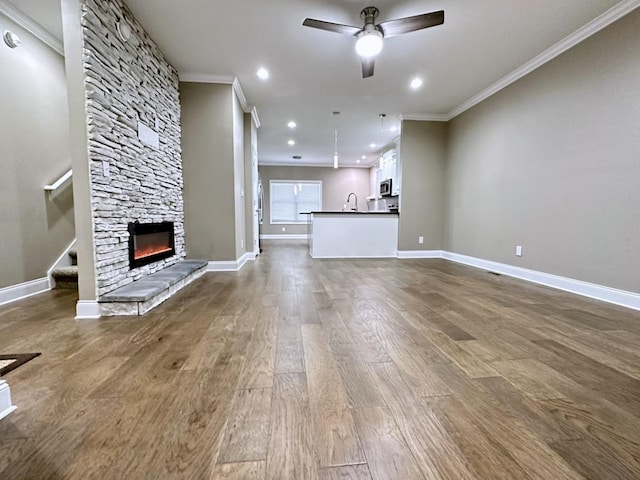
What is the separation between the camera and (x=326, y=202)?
998cm

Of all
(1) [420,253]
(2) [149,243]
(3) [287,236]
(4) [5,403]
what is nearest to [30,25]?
(2) [149,243]

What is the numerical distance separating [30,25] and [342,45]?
122 inches

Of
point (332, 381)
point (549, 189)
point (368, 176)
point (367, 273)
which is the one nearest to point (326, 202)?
point (368, 176)

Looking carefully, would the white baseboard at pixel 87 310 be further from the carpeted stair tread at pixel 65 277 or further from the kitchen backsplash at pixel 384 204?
the kitchen backsplash at pixel 384 204

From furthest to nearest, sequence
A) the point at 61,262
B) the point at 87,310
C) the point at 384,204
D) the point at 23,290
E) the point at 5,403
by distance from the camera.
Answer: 1. the point at 384,204
2. the point at 61,262
3. the point at 23,290
4. the point at 87,310
5. the point at 5,403

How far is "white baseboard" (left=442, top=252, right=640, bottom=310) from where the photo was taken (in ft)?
8.00

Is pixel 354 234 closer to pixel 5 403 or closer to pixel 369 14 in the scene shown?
pixel 369 14

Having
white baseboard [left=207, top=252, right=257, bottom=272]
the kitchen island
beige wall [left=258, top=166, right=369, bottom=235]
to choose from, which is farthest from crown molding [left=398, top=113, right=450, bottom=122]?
beige wall [left=258, top=166, right=369, bottom=235]

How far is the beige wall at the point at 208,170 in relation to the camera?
149 inches

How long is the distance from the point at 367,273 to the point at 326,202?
640 centimetres

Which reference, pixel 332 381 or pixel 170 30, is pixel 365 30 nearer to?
pixel 170 30

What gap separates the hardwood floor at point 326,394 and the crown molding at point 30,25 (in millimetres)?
2681

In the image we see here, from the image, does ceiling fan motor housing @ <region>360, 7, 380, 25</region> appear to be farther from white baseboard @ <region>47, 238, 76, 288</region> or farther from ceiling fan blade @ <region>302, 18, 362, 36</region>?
white baseboard @ <region>47, 238, 76, 288</region>

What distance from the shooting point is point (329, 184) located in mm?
9906
